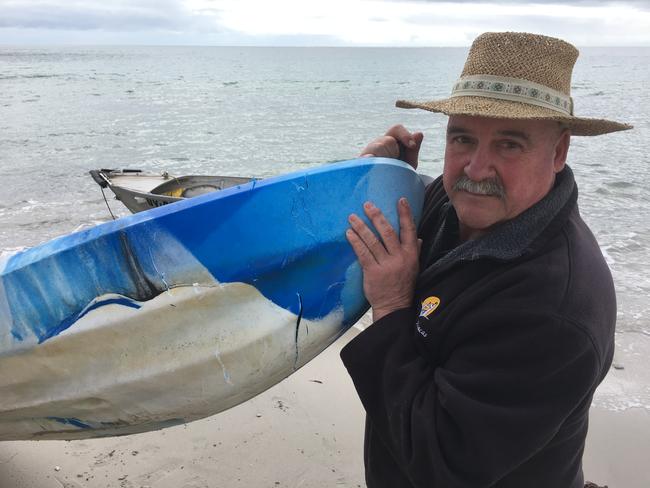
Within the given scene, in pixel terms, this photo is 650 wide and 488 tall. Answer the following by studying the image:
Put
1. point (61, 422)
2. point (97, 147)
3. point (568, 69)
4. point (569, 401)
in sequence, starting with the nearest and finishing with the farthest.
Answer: point (569, 401), point (568, 69), point (61, 422), point (97, 147)

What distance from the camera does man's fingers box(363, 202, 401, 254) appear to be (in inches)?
71.0

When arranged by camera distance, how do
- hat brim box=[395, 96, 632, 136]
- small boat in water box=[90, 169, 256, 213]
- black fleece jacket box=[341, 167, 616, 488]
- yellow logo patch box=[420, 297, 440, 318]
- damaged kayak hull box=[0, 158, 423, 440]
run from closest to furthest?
1. black fleece jacket box=[341, 167, 616, 488]
2. hat brim box=[395, 96, 632, 136]
3. yellow logo patch box=[420, 297, 440, 318]
4. damaged kayak hull box=[0, 158, 423, 440]
5. small boat in water box=[90, 169, 256, 213]

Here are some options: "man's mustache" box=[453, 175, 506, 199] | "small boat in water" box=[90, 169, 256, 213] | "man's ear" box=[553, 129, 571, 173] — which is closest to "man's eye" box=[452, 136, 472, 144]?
"man's mustache" box=[453, 175, 506, 199]

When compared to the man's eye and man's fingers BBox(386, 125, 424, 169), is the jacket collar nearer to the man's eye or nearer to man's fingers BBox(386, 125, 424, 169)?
the man's eye

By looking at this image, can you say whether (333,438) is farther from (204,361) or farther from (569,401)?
(569,401)

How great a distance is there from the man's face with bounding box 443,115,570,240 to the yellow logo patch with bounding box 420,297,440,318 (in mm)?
252

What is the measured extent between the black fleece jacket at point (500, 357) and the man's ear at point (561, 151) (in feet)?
0.14

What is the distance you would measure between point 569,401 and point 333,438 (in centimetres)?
246

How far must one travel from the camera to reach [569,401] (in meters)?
1.38

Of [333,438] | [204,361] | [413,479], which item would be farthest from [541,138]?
[333,438]


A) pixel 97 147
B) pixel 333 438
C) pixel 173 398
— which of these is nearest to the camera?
pixel 173 398

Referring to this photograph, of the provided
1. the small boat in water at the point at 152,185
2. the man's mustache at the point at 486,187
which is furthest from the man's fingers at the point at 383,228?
the small boat in water at the point at 152,185

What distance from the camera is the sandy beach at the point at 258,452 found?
3121 mm

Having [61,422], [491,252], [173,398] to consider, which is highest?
[491,252]
